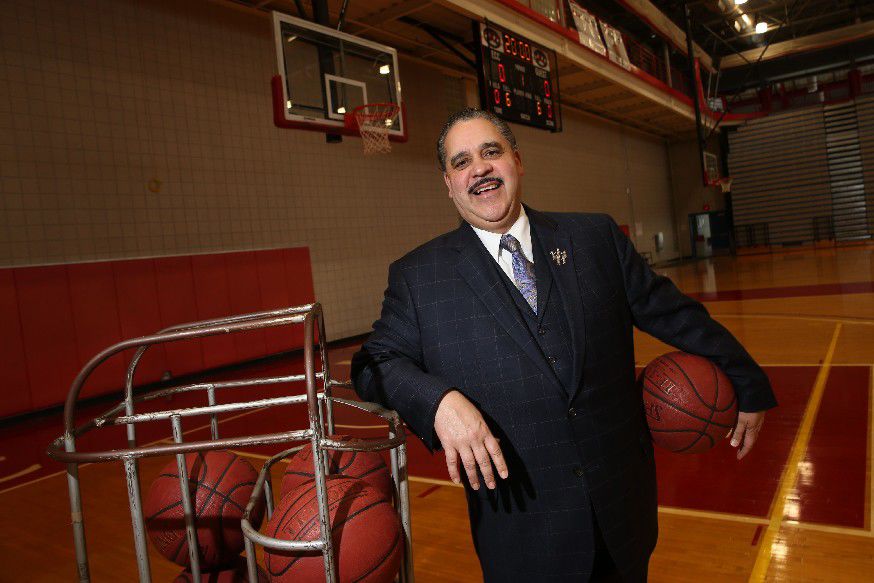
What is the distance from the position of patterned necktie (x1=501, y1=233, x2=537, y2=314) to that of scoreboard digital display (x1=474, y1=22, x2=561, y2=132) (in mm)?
6503

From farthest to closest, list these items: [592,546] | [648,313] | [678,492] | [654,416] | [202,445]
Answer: [678,492] < [654,416] < [648,313] < [592,546] < [202,445]

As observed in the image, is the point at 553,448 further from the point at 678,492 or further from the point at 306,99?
the point at 306,99

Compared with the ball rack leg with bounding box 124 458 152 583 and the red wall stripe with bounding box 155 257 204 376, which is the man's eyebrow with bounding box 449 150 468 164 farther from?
the red wall stripe with bounding box 155 257 204 376

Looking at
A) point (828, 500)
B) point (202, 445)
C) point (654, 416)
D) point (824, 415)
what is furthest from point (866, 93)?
point (202, 445)

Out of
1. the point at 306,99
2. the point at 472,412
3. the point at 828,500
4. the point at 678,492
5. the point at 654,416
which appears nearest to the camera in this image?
the point at 472,412

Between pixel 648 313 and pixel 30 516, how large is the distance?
3.92m

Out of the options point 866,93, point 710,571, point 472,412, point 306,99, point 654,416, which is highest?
point 866,93

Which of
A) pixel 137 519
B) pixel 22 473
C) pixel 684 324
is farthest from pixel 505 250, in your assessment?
pixel 22 473

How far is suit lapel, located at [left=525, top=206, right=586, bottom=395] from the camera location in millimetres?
1539

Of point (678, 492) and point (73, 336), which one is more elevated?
point (73, 336)

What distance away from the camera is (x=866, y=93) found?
18781mm

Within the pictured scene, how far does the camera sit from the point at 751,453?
3.62 metres

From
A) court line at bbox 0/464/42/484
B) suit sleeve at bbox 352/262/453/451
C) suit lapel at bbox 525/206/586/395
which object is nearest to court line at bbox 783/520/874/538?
suit lapel at bbox 525/206/586/395

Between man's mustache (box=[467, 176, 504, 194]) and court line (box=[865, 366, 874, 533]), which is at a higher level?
man's mustache (box=[467, 176, 504, 194])
